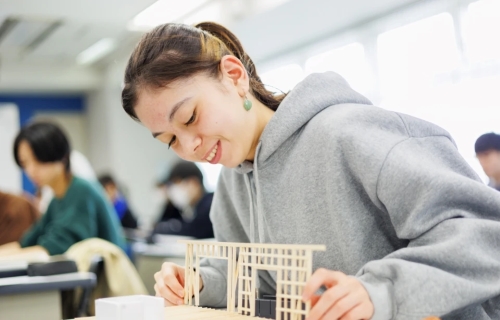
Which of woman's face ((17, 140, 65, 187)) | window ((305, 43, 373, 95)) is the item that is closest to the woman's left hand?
woman's face ((17, 140, 65, 187))

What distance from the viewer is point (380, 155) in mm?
839

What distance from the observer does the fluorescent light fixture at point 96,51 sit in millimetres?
6824

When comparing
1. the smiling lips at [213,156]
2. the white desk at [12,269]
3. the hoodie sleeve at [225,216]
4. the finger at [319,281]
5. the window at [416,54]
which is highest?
the window at [416,54]

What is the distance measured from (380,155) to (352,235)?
0.15 metres

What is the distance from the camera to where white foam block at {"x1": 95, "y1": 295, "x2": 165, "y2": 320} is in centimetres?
75

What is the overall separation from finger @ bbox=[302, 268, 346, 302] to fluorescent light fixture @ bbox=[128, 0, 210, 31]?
4639 millimetres

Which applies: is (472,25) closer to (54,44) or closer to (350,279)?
(350,279)

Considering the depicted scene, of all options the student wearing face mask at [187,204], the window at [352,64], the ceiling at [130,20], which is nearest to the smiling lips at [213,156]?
the student wearing face mask at [187,204]

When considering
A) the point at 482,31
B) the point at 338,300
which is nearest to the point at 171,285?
the point at 338,300

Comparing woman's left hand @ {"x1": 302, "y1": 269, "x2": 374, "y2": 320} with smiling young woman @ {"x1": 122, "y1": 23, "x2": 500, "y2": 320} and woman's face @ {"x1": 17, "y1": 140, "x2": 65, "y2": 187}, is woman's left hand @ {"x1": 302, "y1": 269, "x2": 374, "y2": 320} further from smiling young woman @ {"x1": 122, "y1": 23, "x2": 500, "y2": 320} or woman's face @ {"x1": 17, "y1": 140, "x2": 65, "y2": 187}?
woman's face @ {"x1": 17, "y1": 140, "x2": 65, "y2": 187}

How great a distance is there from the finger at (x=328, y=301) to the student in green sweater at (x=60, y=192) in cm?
205

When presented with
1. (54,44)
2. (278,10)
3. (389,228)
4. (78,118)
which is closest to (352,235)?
(389,228)

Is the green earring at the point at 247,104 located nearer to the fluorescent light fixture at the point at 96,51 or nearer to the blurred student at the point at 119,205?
the blurred student at the point at 119,205

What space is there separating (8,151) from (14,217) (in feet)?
15.9
